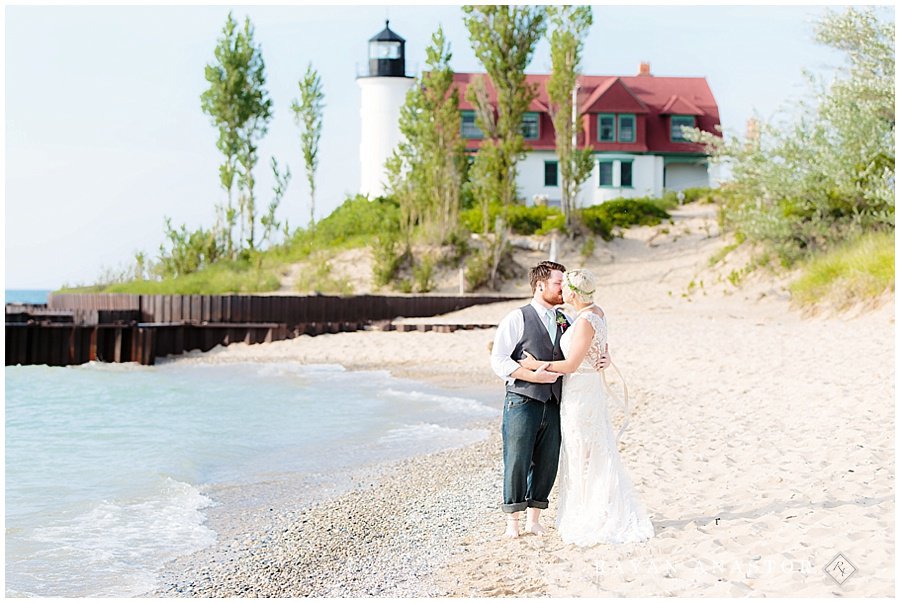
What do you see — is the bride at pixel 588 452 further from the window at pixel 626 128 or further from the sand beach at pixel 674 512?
the window at pixel 626 128

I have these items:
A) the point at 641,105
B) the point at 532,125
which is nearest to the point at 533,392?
the point at 532,125

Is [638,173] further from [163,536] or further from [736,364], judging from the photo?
[163,536]

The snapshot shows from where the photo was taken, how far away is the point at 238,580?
5.88 meters

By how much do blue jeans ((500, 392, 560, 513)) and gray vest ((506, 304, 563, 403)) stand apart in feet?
0.19

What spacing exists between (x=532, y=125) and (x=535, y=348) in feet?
122

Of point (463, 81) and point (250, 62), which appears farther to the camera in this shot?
point (463, 81)

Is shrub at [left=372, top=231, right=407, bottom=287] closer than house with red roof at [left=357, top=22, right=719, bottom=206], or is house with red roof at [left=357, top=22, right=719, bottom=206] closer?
shrub at [left=372, top=231, right=407, bottom=287]

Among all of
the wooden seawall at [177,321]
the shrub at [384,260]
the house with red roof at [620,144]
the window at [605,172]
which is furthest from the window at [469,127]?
the wooden seawall at [177,321]

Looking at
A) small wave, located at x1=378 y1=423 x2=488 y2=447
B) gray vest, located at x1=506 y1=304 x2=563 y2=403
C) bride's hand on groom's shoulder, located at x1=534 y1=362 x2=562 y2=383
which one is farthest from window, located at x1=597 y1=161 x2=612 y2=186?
bride's hand on groom's shoulder, located at x1=534 y1=362 x2=562 y2=383

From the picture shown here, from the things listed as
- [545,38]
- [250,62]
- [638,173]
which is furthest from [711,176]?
[250,62]

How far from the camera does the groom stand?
19.1 ft

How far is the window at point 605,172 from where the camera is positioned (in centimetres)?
4069

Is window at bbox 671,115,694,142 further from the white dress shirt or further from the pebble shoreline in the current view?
the white dress shirt

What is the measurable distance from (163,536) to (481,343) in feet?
40.2
